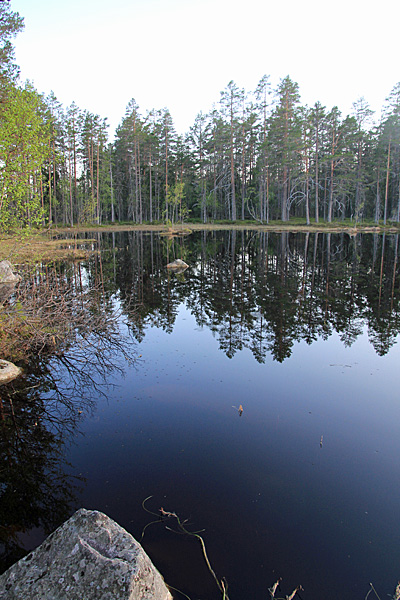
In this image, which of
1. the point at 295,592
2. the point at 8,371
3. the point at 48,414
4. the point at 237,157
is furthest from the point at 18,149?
the point at 237,157

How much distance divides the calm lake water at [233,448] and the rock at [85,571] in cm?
109

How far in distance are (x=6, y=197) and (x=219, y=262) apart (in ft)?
50.7

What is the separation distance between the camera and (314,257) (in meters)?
26.6

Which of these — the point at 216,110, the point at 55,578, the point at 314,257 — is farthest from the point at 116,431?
the point at 216,110

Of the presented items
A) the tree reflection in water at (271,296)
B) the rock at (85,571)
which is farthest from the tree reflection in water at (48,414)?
the tree reflection in water at (271,296)

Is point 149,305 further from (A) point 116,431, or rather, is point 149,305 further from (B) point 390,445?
(B) point 390,445

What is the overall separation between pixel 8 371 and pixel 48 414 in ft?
6.99

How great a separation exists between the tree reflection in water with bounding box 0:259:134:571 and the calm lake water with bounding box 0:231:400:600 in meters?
0.03

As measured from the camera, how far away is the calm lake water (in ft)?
12.7

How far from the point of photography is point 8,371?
826 cm

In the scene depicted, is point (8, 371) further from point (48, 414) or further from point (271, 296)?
point (271, 296)

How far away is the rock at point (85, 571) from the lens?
252cm

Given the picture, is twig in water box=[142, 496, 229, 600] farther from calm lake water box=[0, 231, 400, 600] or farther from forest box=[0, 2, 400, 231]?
forest box=[0, 2, 400, 231]

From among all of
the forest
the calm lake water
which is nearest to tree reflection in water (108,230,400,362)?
the calm lake water
